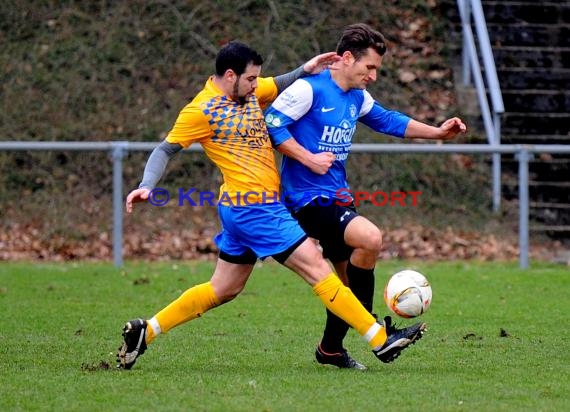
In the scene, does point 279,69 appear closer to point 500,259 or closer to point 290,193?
point 500,259

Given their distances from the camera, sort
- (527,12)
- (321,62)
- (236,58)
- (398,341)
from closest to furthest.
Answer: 1. (398,341)
2. (236,58)
3. (321,62)
4. (527,12)

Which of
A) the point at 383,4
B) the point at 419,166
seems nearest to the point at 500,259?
the point at 419,166

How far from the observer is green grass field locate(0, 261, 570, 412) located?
222 inches

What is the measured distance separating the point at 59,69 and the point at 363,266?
10.1m

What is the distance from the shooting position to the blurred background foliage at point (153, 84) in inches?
535

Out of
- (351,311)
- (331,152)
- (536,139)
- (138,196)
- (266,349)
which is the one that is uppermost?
(331,152)

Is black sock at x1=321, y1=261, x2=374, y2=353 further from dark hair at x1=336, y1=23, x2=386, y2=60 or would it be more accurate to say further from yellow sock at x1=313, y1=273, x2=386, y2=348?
dark hair at x1=336, y1=23, x2=386, y2=60

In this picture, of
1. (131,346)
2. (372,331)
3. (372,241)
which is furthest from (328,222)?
(131,346)

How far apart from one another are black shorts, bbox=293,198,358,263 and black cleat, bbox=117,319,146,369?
44.5 inches

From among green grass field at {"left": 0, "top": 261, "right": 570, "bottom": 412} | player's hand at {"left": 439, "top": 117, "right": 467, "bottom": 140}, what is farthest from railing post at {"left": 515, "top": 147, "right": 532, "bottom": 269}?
player's hand at {"left": 439, "top": 117, "right": 467, "bottom": 140}

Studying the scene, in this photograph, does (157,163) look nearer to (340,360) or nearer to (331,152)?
(331,152)

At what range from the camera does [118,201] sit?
1238cm

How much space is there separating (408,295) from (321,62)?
4.85 feet

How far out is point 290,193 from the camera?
684 cm
